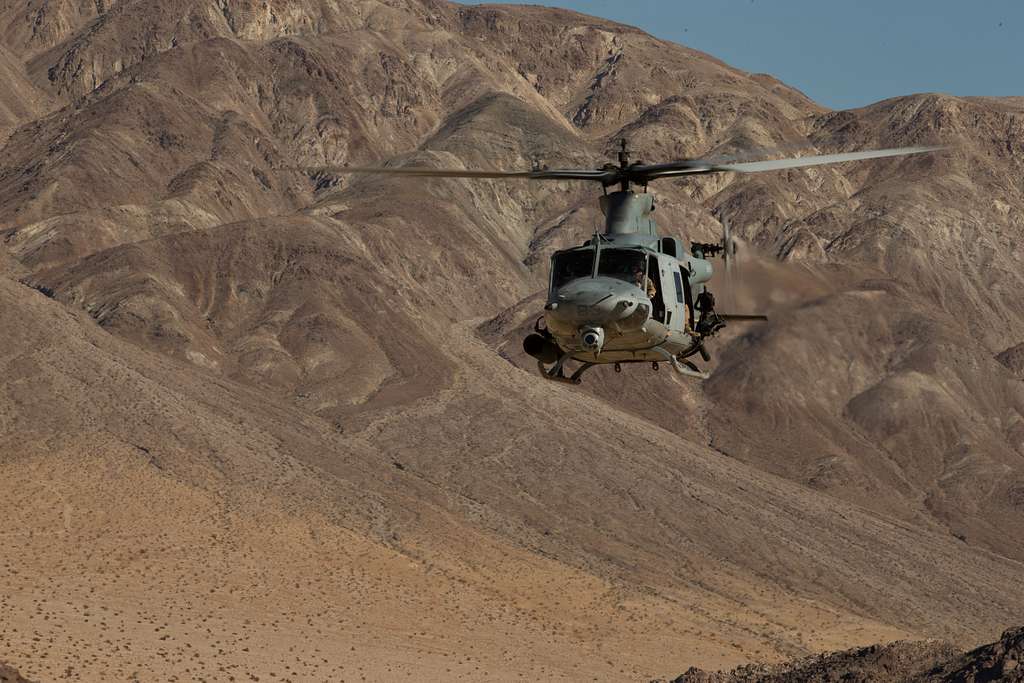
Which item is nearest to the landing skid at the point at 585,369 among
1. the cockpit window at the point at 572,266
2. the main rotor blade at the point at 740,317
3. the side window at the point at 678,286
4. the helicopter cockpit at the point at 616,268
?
the helicopter cockpit at the point at 616,268

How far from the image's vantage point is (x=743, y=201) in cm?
14912

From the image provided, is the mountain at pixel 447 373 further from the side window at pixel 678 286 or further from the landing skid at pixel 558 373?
the landing skid at pixel 558 373

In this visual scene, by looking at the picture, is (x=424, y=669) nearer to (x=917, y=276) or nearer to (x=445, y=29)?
(x=917, y=276)

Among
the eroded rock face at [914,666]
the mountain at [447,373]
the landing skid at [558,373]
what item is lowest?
the landing skid at [558,373]

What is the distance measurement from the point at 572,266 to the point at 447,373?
75.9 meters

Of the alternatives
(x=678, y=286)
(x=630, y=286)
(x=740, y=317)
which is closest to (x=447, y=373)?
(x=678, y=286)

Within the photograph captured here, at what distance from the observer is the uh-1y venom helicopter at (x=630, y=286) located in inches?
954

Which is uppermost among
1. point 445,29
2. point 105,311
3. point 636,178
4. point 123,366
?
point 445,29

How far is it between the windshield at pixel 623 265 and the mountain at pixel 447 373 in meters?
3.35

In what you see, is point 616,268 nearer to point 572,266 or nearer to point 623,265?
point 623,265

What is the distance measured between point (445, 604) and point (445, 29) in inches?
5324

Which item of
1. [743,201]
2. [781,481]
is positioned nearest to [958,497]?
[781,481]

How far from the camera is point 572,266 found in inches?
1008

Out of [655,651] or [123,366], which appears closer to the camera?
[655,651]
